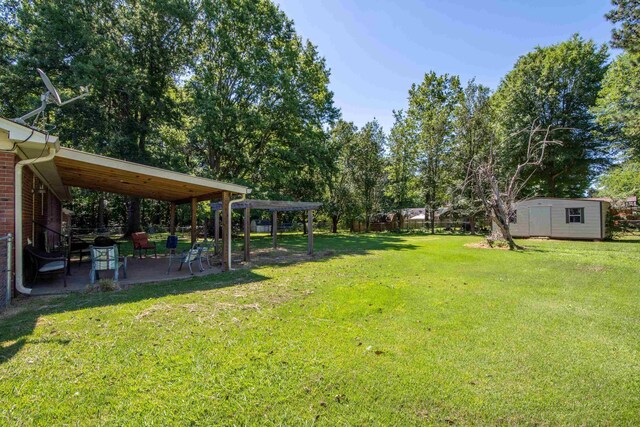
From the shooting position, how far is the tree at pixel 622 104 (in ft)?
59.0

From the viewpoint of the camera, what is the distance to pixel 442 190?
89.1 feet

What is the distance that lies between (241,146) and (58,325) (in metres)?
16.0

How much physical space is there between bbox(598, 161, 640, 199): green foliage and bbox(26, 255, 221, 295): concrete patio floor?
28.8 meters

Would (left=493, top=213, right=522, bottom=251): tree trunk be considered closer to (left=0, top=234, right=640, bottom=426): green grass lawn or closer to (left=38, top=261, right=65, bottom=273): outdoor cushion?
(left=0, top=234, right=640, bottom=426): green grass lawn

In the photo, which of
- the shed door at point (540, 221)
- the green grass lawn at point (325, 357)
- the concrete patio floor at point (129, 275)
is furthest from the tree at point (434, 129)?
the concrete patio floor at point (129, 275)

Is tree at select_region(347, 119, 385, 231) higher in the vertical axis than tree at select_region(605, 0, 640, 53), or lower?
lower

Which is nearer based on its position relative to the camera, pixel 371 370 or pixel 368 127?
pixel 371 370

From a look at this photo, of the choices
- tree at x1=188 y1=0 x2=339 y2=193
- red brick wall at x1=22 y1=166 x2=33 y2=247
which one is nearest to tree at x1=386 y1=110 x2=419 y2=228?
tree at x1=188 y1=0 x2=339 y2=193

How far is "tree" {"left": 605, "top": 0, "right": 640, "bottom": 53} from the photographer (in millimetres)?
12163

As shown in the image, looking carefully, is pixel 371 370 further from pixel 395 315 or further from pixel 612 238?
pixel 612 238

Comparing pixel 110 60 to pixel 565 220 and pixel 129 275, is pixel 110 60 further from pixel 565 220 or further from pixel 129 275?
pixel 565 220

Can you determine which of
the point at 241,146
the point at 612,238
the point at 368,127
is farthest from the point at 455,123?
the point at 241,146

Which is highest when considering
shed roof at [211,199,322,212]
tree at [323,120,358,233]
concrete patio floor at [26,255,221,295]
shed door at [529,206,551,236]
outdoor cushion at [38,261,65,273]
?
tree at [323,120,358,233]

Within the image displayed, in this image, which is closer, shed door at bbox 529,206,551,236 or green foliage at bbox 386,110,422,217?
shed door at bbox 529,206,551,236
